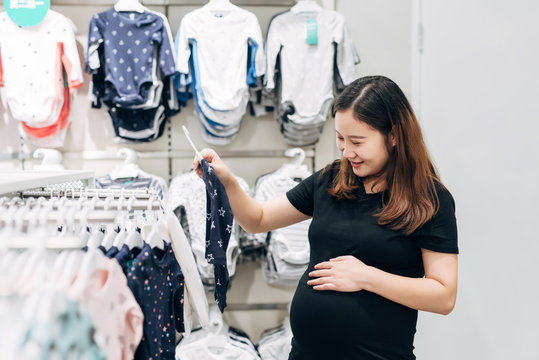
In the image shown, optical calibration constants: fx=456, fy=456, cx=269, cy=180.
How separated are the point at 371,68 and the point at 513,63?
3.80 feet

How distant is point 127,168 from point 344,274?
5.23 feet

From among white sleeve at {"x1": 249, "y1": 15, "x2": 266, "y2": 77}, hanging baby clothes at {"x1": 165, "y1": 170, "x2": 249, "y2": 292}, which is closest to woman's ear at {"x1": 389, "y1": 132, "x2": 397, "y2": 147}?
hanging baby clothes at {"x1": 165, "y1": 170, "x2": 249, "y2": 292}

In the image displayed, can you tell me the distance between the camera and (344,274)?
4.10 ft

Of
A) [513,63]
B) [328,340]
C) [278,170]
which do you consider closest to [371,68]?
[278,170]

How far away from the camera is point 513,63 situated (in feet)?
5.54

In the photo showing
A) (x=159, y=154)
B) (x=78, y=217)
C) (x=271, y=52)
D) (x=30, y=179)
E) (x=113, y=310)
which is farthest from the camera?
(x=159, y=154)

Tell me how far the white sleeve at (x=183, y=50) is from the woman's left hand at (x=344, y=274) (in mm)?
1533

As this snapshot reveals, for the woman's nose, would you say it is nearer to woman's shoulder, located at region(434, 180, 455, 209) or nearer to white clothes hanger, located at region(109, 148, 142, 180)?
woman's shoulder, located at region(434, 180, 455, 209)

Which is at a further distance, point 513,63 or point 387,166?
point 513,63

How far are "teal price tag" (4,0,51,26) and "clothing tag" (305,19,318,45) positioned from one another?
140 centimetres

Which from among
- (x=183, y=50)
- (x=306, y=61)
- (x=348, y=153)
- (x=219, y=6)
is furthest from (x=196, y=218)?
(x=348, y=153)

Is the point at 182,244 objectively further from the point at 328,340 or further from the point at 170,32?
the point at 170,32

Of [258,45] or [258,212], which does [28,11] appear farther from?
[258,212]

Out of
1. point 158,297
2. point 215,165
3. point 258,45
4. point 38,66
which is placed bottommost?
point 158,297
